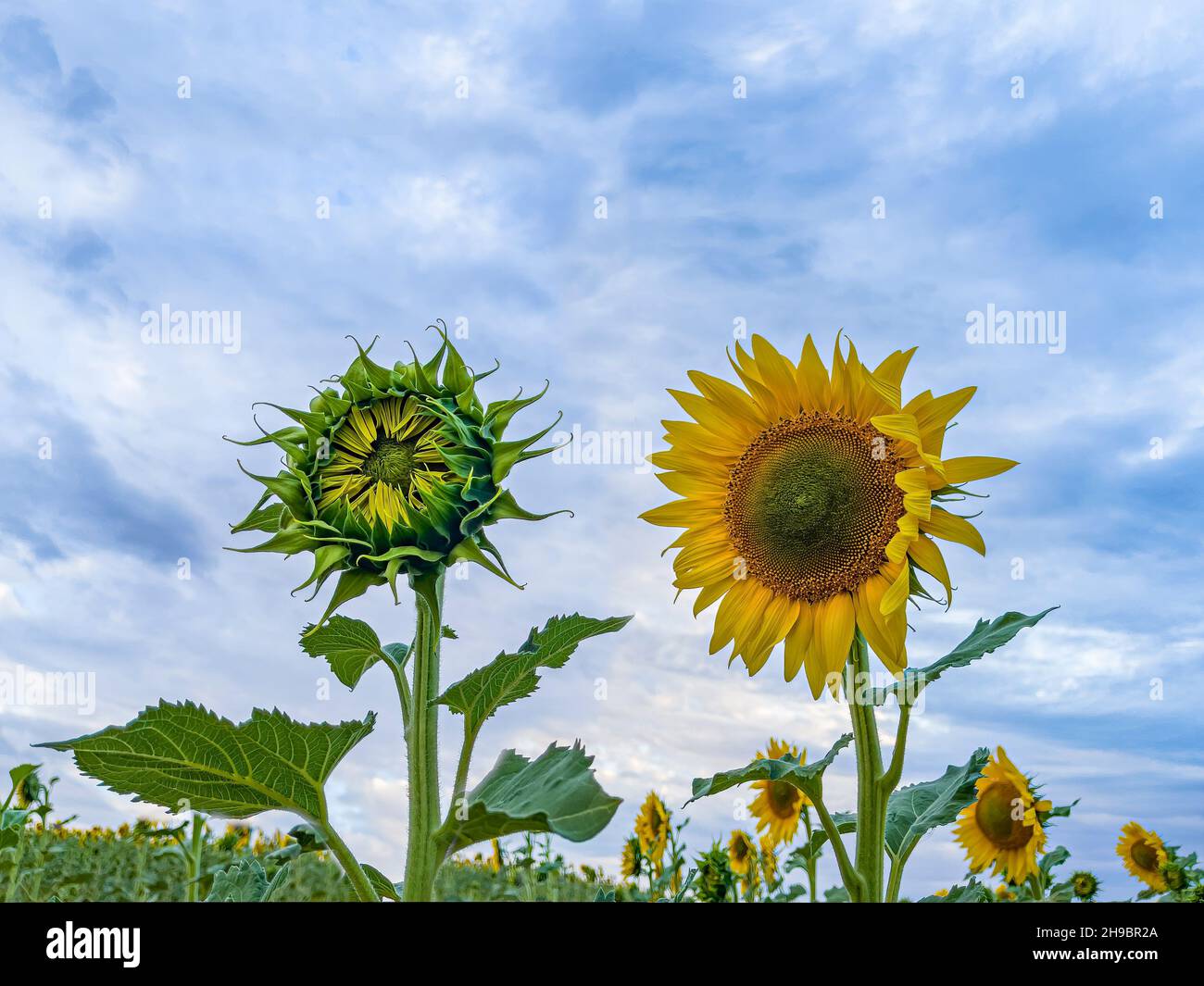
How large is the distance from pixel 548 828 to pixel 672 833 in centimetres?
414

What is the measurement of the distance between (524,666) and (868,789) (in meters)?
1.03

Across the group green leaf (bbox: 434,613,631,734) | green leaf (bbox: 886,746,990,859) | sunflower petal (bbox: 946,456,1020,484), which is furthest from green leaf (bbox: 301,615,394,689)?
sunflower petal (bbox: 946,456,1020,484)

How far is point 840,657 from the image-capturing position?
3.03m

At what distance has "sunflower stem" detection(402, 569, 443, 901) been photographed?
218cm

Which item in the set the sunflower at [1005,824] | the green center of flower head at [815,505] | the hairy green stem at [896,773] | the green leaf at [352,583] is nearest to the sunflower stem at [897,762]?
the hairy green stem at [896,773]

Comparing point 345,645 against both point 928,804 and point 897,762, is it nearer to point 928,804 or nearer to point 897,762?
point 897,762

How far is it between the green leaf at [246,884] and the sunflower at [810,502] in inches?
57.4

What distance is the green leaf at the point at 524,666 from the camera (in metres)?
2.32

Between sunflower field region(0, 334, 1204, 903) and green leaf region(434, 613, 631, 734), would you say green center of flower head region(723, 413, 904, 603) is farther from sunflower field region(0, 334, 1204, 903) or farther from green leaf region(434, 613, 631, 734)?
green leaf region(434, 613, 631, 734)

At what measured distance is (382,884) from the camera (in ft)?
8.17

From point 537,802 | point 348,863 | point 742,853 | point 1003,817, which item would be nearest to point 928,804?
point 1003,817

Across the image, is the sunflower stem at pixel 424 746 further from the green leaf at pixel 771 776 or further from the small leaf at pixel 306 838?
the green leaf at pixel 771 776
